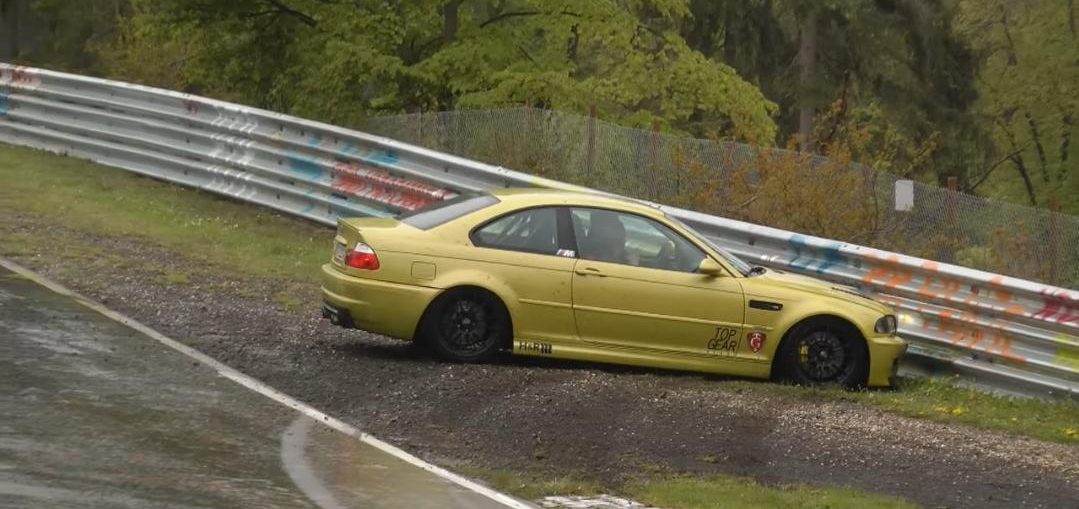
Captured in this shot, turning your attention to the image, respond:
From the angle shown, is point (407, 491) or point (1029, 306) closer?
point (407, 491)

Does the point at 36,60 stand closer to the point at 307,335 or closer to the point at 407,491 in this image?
the point at 307,335

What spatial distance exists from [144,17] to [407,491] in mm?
16554

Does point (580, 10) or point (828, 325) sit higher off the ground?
point (580, 10)

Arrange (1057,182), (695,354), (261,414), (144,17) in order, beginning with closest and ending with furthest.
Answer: (261,414)
(695,354)
(144,17)
(1057,182)

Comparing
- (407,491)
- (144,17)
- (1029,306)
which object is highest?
(144,17)

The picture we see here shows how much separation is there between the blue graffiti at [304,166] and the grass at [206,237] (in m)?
0.59

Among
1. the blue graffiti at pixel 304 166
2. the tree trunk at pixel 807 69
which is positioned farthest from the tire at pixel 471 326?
the tree trunk at pixel 807 69

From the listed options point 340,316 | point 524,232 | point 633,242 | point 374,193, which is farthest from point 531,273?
point 374,193

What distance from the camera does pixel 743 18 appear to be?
140ft

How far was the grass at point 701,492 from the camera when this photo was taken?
8.57 meters

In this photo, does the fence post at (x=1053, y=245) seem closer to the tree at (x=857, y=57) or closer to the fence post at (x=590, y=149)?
the fence post at (x=590, y=149)

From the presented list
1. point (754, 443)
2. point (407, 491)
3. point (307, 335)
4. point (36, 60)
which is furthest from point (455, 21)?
point (36, 60)

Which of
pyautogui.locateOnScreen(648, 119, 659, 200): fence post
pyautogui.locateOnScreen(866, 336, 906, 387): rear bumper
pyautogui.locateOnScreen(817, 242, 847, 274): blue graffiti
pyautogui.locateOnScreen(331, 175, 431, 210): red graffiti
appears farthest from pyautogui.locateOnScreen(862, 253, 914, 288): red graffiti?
pyautogui.locateOnScreen(331, 175, 431, 210): red graffiti

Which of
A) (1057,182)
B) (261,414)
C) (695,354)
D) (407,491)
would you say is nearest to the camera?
(407,491)
